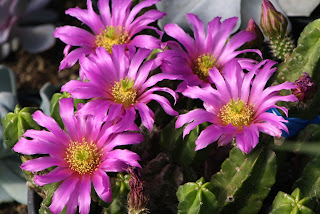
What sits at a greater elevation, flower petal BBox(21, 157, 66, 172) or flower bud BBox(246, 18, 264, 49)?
flower bud BBox(246, 18, 264, 49)

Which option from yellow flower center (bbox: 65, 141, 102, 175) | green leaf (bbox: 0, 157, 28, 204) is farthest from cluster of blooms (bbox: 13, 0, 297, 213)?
green leaf (bbox: 0, 157, 28, 204)

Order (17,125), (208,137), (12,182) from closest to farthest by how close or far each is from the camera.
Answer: (208,137) < (17,125) < (12,182)

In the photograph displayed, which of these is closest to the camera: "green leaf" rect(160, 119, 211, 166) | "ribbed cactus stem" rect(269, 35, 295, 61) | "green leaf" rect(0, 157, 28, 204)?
"green leaf" rect(160, 119, 211, 166)

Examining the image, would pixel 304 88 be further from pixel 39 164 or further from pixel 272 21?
pixel 39 164

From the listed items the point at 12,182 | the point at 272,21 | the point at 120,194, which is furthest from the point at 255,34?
the point at 12,182

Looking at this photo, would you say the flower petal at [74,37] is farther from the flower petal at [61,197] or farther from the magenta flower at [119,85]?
the flower petal at [61,197]

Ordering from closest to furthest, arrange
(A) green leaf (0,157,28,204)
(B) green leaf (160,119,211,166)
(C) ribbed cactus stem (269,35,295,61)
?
(B) green leaf (160,119,211,166) < (C) ribbed cactus stem (269,35,295,61) < (A) green leaf (0,157,28,204)

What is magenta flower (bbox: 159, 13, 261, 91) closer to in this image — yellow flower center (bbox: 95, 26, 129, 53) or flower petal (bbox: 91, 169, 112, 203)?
yellow flower center (bbox: 95, 26, 129, 53)

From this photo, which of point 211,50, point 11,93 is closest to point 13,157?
point 11,93
